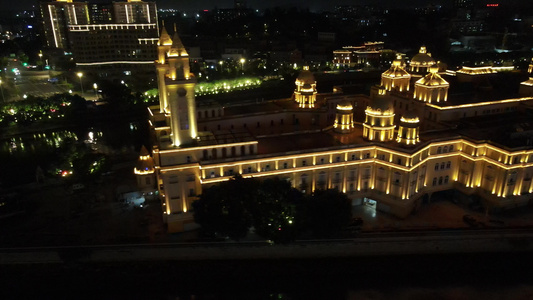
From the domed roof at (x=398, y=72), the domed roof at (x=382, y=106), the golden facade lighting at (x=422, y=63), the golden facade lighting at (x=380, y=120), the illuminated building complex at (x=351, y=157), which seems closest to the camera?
the illuminated building complex at (x=351, y=157)

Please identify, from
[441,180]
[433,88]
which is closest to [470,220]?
[441,180]

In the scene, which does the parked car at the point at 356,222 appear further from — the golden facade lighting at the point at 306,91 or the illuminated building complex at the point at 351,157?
the golden facade lighting at the point at 306,91

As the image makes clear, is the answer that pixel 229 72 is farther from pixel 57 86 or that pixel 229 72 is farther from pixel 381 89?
A: pixel 381 89

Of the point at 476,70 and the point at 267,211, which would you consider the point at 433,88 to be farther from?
the point at 267,211

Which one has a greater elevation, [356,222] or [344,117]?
[344,117]

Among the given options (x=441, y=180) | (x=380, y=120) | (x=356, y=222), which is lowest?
(x=356, y=222)

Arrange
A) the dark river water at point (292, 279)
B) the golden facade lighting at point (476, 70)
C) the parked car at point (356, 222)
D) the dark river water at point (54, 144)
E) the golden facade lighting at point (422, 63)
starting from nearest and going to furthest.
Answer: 1. the dark river water at point (292, 279)
2. the parked car at point (356, 222)
3. the dark river water at point (54, 144)
4. the golden facade lighting at point (422, 63)
5. the golden facade lighting at point (476, 70)

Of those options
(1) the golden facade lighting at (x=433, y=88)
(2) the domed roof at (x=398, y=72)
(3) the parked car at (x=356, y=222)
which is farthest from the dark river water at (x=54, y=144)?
(1) the golden facade lighting at (x=433, y=88)
